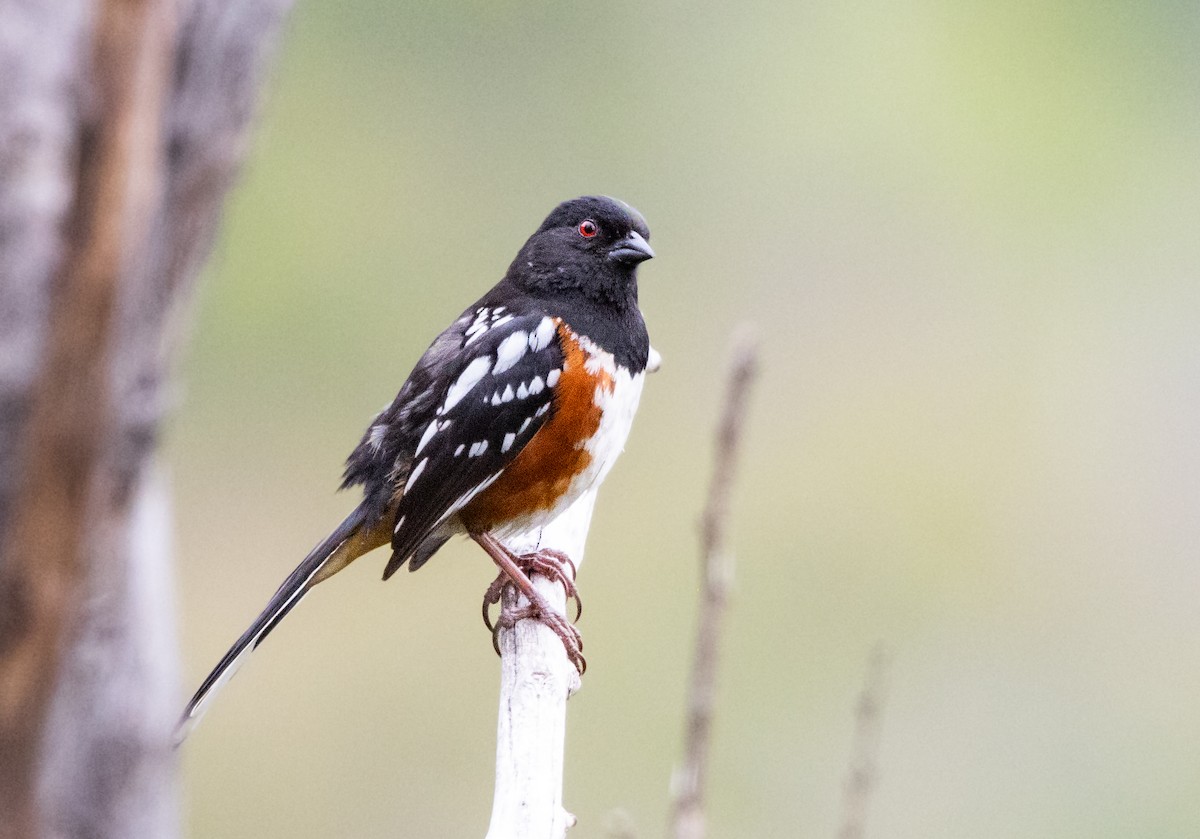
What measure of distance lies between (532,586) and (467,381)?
1.18 feet

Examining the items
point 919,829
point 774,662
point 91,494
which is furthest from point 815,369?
point 91,494

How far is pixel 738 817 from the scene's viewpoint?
3.75 meters

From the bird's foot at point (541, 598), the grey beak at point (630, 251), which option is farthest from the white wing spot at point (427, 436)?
the grey beak at point (630, 251)

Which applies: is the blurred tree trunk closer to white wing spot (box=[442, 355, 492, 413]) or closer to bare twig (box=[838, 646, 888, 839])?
bare twig (box=[838, 646, 888, 839])

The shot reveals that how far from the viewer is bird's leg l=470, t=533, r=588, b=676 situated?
215 centimetres

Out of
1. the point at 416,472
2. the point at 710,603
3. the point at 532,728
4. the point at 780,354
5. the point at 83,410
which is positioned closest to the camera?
the point at 83,410

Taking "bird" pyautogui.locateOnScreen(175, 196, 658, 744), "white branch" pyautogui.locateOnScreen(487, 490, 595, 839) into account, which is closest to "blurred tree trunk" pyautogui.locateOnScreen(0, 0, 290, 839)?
"white branch" pyautogui.locateOnScreen(487, 490, 595, 839)

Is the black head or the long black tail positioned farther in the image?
the black head

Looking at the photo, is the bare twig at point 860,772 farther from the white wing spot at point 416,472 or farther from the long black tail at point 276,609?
the white wing spot at point 416,472

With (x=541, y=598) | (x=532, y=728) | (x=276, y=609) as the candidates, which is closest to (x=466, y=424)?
(x=541, y=598)

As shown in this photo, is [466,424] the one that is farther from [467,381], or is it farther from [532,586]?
[532,586]

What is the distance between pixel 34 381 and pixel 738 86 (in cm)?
464

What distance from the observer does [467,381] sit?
7.15 ft

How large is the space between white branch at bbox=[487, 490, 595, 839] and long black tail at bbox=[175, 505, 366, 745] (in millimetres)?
308
